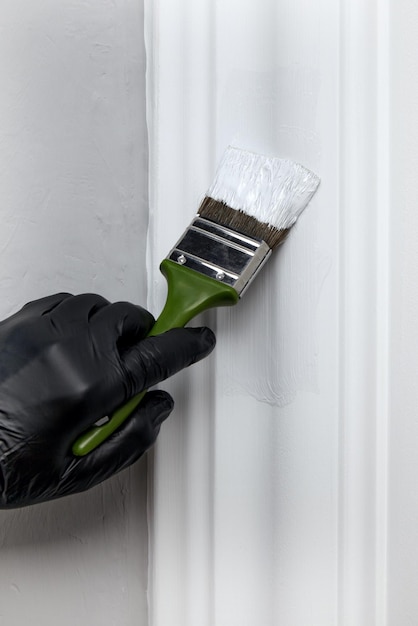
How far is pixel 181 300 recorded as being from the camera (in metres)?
0.58

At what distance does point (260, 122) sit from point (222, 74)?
0.18 ft

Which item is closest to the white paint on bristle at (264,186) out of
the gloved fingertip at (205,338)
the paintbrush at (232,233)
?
the paintbrush at (232,233)

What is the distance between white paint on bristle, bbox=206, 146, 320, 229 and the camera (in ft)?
1.86

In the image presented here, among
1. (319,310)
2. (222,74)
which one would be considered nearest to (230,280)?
(319,310)

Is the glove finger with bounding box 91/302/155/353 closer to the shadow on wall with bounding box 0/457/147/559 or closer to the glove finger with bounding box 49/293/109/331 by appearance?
the glove finger with bounding box 49/293/109/331

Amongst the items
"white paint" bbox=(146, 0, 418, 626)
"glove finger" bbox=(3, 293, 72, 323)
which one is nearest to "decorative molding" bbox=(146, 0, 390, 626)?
"white paint" bbox=(146, 0, 418, 626)

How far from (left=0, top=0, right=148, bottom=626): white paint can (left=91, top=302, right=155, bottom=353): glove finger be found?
0.24ft

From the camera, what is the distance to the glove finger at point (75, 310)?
1.80 ft

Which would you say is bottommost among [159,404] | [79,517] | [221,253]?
[79,517]

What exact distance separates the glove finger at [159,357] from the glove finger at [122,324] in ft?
0.05

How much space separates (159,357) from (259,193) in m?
0.16

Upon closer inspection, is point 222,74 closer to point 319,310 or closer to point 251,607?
point 319,310

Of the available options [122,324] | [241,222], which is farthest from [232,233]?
[122,324]

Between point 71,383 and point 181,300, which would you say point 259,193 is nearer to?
point 181,300
